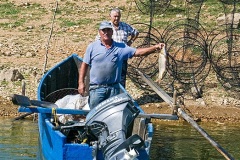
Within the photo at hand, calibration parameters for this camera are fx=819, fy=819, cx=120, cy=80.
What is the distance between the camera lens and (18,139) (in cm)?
Answer: 1320

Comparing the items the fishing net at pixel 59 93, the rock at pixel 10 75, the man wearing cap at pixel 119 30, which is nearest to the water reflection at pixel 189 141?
the man wearing cap at pixel 119 30

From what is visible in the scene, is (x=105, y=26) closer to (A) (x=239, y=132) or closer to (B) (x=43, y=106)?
(B) (x=43, y=106)

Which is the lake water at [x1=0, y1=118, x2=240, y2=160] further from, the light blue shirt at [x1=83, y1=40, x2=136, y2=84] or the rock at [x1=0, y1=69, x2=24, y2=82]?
the light blue shirt at [x1=83, y1=40, x2=136, y2=84]

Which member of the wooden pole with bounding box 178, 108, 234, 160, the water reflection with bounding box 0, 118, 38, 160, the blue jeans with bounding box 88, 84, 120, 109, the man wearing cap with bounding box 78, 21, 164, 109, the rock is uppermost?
the man wearing cap with bounding box 78, 21, 164, 109

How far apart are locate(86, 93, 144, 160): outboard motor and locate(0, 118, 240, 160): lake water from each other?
121 inches

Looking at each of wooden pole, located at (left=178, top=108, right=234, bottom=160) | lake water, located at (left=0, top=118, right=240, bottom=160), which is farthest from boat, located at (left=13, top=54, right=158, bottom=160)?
lake water, located at (left=0, top=118, right=240, bottom=160)

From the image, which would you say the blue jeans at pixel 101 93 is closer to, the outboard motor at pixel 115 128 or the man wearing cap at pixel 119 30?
the outboard motor at pixel 115 128

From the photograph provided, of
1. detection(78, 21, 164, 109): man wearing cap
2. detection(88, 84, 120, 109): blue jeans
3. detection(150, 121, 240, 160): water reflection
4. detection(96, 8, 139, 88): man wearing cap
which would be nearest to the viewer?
detection(78, 21, 164, 109): man wearing cap

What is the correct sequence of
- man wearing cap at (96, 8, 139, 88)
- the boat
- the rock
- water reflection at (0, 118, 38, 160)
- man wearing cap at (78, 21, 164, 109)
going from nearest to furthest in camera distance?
1. the boat
2. man wearing cap at (78, 21, 164, 109)
3. water reflection at (0, 118, 38, 160)
4. man wearing cap at (96, 8, 139, 88)
5. the rock

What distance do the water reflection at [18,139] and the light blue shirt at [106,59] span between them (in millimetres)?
2200

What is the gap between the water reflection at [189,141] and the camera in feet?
41.6

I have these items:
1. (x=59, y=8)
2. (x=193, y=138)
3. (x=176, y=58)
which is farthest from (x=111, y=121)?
(x=59, y=8)

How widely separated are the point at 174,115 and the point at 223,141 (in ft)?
13.2

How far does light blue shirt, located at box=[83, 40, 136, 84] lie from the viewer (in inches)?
415
